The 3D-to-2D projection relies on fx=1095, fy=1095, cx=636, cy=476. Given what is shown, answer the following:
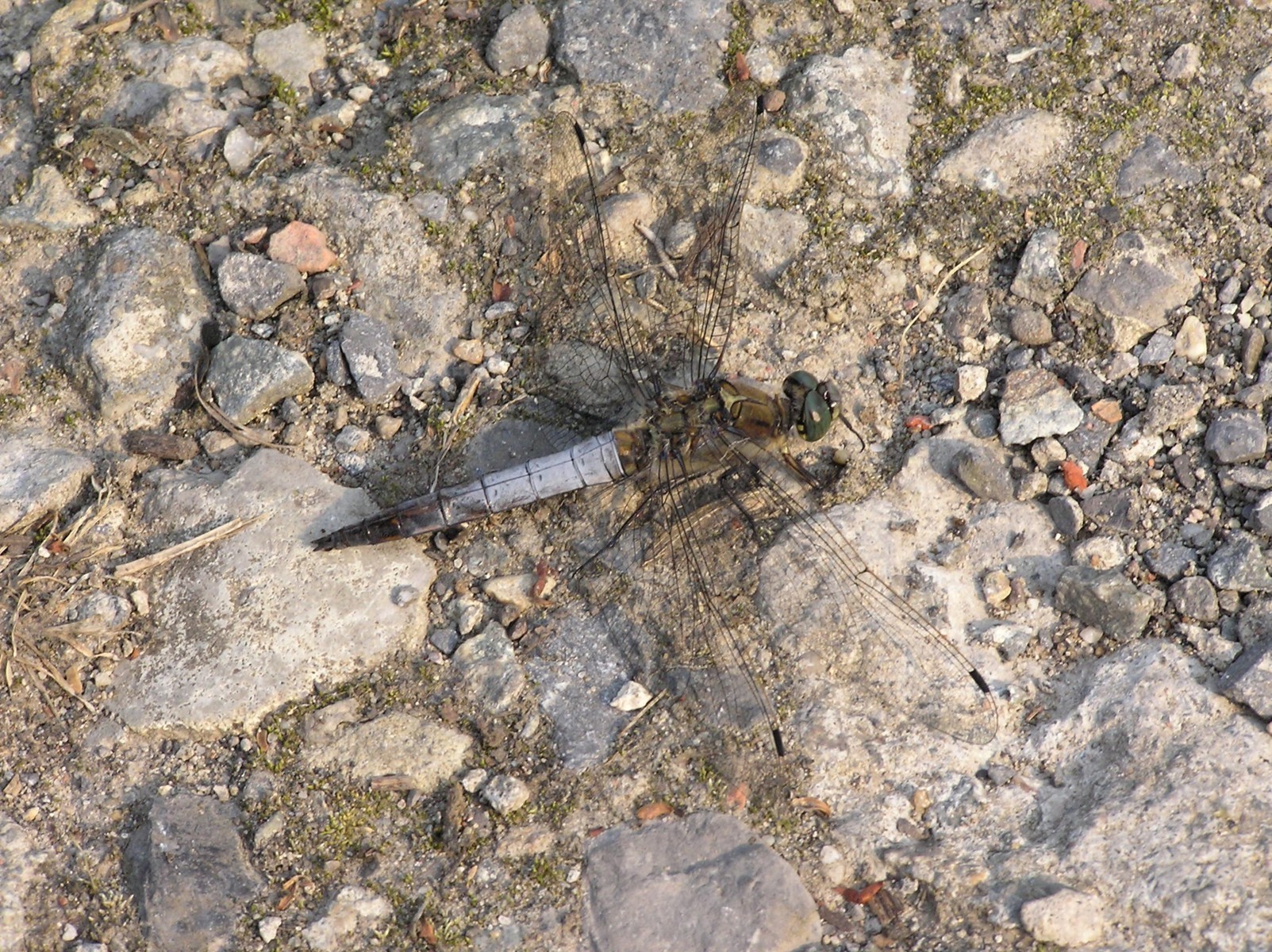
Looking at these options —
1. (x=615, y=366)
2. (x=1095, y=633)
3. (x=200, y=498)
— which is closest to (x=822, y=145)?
(x=615, y=366)

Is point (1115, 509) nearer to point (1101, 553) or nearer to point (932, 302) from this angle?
point (1101, 553)

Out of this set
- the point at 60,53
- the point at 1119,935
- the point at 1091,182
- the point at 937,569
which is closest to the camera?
the point at 1119,935

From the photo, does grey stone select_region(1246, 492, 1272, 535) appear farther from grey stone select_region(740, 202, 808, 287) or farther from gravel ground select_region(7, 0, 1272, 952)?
grey stone select_region(740, 202, 808, 287)

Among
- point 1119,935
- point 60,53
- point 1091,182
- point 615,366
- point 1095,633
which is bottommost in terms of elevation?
point 1119,935

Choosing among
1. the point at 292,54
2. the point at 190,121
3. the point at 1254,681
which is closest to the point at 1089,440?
the point at 1254,681

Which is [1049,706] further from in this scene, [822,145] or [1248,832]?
[822,145]

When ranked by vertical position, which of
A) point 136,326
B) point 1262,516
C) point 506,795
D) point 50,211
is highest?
point 50,211
